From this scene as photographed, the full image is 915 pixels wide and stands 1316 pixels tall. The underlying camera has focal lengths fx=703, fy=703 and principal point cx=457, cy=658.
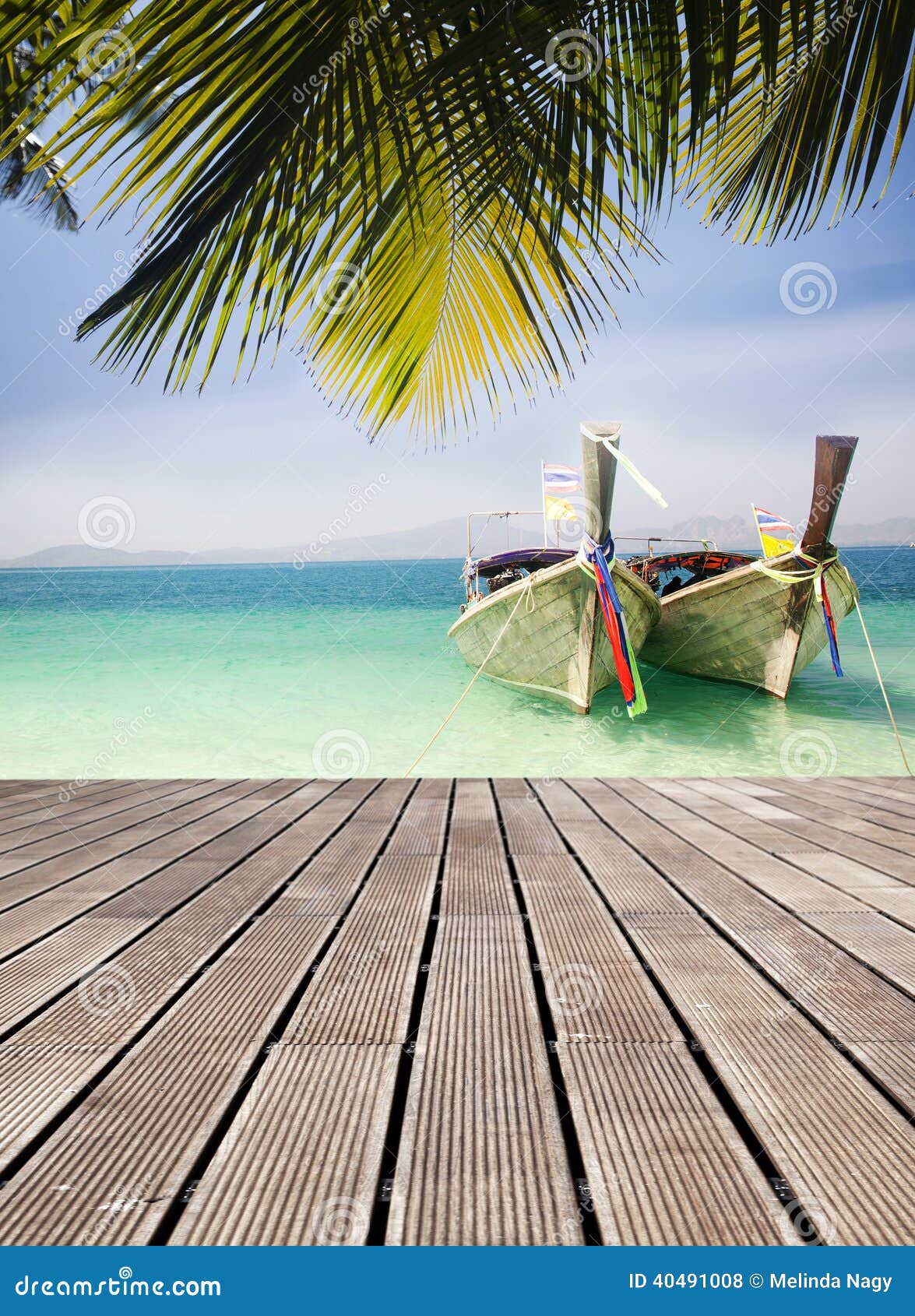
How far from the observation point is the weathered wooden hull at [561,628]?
895cm

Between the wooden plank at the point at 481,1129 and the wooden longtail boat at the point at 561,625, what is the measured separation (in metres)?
6.85

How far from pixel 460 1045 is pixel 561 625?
836cm

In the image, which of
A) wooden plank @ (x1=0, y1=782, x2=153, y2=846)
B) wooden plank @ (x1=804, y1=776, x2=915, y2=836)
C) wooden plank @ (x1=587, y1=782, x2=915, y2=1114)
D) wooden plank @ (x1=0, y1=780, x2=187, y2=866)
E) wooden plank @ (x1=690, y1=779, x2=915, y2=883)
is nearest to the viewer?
wooden plank @ (x1=587, y1=782, x2=915, y2=1114)

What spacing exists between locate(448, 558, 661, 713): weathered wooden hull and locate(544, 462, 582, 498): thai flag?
1086 mm

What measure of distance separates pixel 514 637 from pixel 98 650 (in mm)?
15523

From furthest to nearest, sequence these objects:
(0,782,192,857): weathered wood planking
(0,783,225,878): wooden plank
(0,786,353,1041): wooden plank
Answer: (0,782,192,857): weathered wood planking < (0,783,225,878): wooden plank < (0,786,353,1041): wooden plank

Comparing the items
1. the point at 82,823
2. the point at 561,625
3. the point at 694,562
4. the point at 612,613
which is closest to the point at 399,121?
the point at 82,823

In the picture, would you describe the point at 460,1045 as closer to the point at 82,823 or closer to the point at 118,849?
the point at 118,849

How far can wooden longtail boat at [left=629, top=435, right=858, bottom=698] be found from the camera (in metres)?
8.89

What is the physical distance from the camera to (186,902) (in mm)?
1717

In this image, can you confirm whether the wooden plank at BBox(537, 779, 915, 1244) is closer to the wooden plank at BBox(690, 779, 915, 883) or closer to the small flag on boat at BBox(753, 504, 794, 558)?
the wooden plank at BBox(690, 779, 915, 883)

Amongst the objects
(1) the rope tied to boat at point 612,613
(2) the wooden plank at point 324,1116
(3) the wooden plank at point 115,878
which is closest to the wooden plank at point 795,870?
(2) the wooden plank at point 324,1116

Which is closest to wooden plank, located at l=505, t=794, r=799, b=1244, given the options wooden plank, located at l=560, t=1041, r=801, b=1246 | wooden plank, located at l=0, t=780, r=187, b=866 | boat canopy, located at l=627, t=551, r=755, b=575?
wooden plank, located at l=560, t=1041, r=801, b=1246
